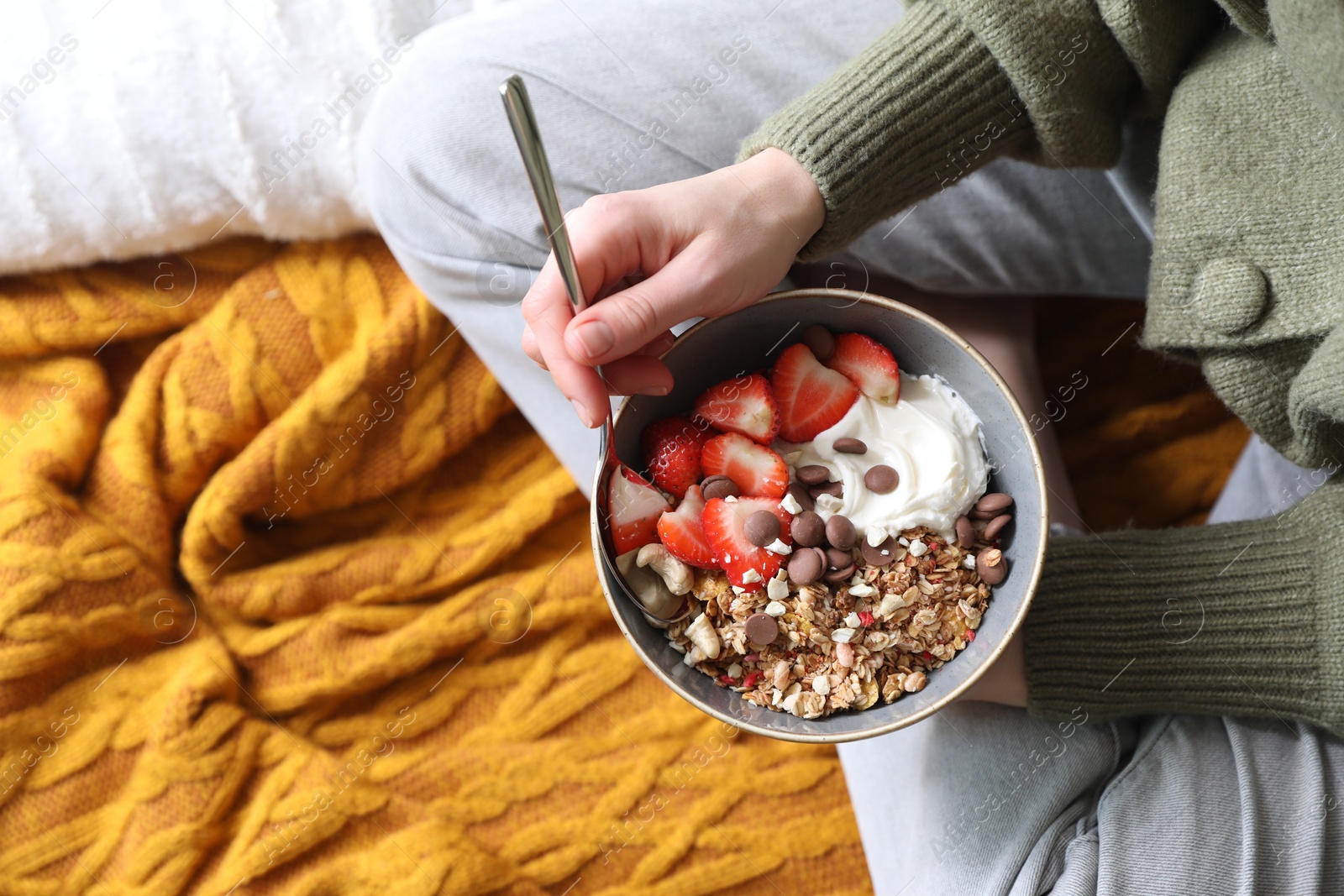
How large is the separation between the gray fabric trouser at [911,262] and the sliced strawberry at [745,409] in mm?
221

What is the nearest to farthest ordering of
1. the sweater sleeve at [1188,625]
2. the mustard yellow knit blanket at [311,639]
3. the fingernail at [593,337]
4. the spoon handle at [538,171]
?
the spoon handle at [538,171] → the fingernail at [593,337] → the sweater sleeve at [1188,625] → the mustard yellow knit blanket at [311,639]

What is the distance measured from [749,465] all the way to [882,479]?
94 millimetres

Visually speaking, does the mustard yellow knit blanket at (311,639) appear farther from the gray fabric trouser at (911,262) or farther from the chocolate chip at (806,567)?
the chocolate chip at (806,567)

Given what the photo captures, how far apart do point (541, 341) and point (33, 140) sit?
739 mm

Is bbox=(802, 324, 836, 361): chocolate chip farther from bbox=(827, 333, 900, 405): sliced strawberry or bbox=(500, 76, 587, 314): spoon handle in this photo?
bbox=(500, 76, 587, 314): spoon handle

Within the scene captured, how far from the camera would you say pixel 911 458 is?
2.17ft

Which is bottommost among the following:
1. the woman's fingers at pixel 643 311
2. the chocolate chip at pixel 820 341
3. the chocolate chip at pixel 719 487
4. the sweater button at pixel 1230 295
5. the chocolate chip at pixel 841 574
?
the chocolate chip at pixel 841 574

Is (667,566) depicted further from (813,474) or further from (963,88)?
(963,88)

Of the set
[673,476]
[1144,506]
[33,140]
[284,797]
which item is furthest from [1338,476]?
[33,140]

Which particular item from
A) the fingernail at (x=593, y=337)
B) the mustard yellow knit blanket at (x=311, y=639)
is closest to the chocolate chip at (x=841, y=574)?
the fingernail at (x=593, y=337)

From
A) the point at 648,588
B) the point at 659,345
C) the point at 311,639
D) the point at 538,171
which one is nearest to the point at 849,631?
the point at 648,588

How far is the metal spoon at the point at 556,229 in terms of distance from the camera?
1.59 ft

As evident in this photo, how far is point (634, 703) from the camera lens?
3.47 feet

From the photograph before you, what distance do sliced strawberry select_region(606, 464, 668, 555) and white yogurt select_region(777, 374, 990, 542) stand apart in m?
0.11
